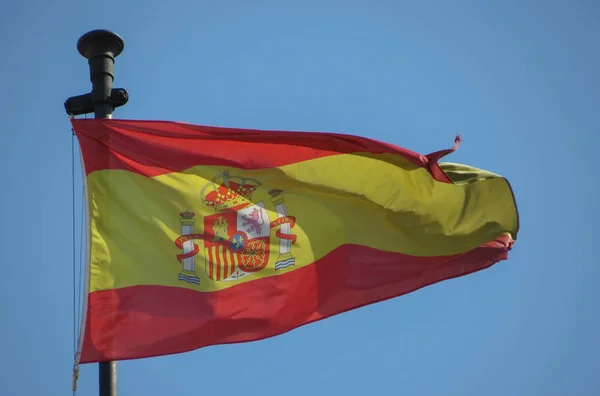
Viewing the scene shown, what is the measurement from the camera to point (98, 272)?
30.2ft

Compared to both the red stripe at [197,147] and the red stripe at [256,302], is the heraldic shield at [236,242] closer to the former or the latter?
the red stripe at [256,302]

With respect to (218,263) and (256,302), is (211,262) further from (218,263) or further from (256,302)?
(256,302)

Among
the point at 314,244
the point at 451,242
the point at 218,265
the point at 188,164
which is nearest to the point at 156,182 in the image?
the point at 188,164

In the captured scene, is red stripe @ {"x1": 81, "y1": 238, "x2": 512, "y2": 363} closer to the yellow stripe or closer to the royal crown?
the yellow stripe

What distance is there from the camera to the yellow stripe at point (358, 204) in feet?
32.5

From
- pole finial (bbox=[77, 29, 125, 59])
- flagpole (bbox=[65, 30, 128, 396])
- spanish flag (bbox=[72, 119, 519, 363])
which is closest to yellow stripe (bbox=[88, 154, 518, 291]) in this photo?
spanish flag (bbox=[72, 119, 519, 363])

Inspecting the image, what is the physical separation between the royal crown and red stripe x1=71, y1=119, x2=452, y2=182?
0.15 meters

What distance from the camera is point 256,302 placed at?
977cm

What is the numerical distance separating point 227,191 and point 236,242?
544 mm

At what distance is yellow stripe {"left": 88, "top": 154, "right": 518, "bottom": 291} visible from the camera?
991 centimetres

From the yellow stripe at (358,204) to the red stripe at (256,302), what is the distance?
0.13m

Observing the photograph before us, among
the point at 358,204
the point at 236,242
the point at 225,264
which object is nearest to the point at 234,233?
the point at 236,242

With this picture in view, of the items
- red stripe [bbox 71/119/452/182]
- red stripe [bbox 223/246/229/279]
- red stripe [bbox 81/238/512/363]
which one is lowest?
red stripe [bbox 81/238/512/363]

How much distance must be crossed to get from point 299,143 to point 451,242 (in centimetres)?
189
